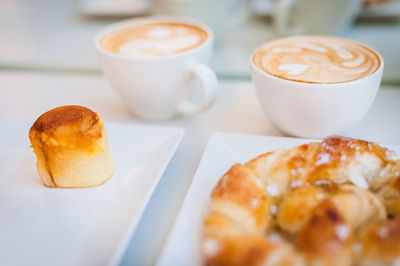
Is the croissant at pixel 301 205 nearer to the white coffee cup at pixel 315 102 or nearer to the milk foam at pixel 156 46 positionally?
the white coffee cup at pixel 315 102

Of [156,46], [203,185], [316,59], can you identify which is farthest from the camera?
[156,46]

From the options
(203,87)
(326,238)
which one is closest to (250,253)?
(326,238)

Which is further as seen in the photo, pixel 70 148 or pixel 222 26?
pixel 222 26

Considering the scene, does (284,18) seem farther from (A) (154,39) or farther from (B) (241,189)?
(B) (241,189)

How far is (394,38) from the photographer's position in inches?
46.0

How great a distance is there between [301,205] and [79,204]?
35 centimetres

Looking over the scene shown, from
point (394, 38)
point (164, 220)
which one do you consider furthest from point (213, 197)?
point (394, 38)

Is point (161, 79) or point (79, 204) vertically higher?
point (161, 79)

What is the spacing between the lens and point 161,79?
0.76m

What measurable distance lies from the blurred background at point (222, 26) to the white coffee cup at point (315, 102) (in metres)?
0.34

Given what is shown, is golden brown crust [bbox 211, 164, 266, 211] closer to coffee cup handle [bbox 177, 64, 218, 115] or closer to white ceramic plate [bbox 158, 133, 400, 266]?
white ceramic plate [bbox 158, 133, 400, 266]

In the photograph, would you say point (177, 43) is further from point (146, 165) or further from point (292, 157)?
point (292, 157)

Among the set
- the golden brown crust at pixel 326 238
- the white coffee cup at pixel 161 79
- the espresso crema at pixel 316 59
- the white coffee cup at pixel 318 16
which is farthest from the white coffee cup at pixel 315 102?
the white coffee cup at pixel 318 16

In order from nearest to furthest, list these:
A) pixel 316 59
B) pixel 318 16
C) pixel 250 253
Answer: pixel 250 253
pixel 316 59
pixel 318 16
